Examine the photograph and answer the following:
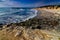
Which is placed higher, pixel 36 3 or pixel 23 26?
pixel 36 3

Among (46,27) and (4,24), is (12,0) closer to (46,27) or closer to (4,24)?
(4,24)

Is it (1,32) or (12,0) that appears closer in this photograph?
(1,32)

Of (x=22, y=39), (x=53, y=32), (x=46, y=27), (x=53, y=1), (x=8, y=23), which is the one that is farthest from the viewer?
(x=53, y=1)

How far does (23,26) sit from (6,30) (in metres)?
0.26

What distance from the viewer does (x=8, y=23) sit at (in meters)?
2.02

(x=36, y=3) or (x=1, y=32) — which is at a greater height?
(x=36, y=3)

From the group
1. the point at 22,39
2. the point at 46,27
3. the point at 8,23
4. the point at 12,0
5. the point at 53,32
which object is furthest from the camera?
the point at 12,0

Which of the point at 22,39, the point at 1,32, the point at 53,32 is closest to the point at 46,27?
the point at 53,32

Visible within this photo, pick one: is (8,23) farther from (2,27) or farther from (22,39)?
(22,39)

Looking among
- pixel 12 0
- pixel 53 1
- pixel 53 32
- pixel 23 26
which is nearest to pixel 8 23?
pixel 23 26

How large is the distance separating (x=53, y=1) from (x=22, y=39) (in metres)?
1.22

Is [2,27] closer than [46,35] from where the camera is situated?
No

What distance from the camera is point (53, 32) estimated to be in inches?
66.4

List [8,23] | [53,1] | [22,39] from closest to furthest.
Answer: [22,39]
[8,23]
[53,1]
